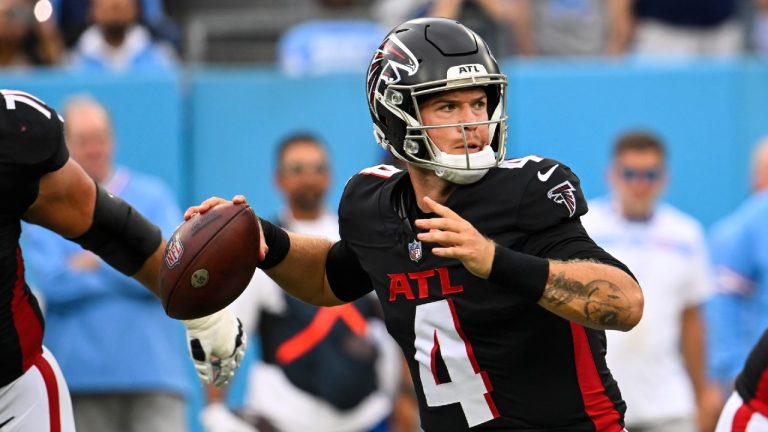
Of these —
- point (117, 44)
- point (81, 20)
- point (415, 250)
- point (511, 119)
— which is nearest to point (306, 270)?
point (415, 250)

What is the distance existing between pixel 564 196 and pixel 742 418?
121cm

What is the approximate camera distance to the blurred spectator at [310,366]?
247 inches

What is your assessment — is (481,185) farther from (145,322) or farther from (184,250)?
(145,322)

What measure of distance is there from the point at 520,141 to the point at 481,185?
4.08 meters

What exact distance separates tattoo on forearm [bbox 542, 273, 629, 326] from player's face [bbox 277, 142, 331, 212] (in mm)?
3356

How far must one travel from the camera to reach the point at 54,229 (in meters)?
4.06

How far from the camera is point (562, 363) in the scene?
3607mm

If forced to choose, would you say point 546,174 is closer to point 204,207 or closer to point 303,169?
point 204,207

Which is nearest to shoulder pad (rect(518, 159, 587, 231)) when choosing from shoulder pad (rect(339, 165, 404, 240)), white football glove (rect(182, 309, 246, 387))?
shoulder pad (rect(339, 165, 404, 240))

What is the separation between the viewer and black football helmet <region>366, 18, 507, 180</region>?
12.0ft

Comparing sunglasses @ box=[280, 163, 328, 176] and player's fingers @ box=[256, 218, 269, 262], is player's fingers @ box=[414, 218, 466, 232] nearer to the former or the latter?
player's fingers @ box=[256, 218, 269, 262]

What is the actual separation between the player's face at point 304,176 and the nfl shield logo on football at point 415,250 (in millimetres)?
2994

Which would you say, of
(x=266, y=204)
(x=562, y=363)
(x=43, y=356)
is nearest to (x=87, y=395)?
(x=266, y=204)

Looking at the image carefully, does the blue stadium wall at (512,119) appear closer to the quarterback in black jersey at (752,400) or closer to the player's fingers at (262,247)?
the quarterback in black jersey at (752,400)
